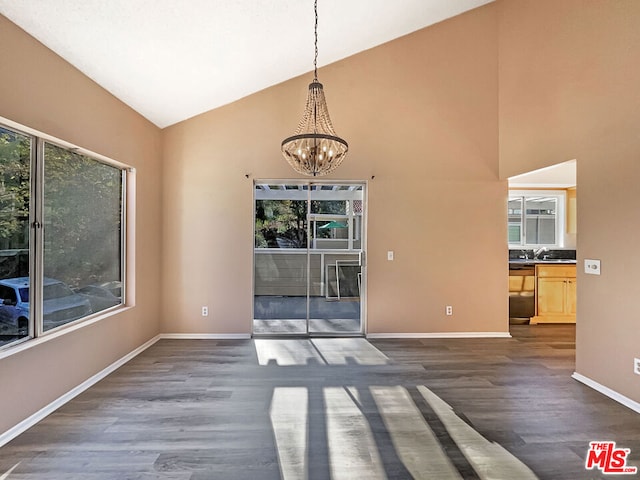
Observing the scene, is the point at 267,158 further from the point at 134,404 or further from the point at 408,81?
the point at 134,404

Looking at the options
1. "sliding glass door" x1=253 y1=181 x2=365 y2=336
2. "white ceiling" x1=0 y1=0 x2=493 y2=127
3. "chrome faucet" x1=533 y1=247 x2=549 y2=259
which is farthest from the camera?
"chrome faucet" x1=533 y1=247 x2=549 y2=259

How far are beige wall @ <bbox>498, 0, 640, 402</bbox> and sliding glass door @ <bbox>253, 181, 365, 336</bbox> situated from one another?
2.39m

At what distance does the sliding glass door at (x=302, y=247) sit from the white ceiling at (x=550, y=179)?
264 centimetres

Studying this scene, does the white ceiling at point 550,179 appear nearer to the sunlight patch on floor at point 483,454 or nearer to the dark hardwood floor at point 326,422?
the dark hardwood floor at point 326,422

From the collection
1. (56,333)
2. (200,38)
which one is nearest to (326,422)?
(56,333)

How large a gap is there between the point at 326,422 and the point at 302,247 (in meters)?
2.50

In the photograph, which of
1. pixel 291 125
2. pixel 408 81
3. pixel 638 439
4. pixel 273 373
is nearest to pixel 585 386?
pixel 638 439

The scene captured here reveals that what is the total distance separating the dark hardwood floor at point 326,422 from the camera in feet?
6.35

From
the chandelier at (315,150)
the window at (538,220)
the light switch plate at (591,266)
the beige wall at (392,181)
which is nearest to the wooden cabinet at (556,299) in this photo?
the beige wall at (392,181)

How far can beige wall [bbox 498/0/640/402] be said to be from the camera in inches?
105

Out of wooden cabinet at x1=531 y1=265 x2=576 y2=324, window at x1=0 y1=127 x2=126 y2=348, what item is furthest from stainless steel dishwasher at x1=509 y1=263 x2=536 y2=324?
window at x1=0 y1=127 x2=126 y2=348

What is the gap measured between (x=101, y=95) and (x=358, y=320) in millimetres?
4102

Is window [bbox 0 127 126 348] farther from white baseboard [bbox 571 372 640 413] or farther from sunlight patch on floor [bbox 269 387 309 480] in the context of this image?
white baseboard [bbox 571 372 640 413]

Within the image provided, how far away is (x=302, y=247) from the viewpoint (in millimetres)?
4520
